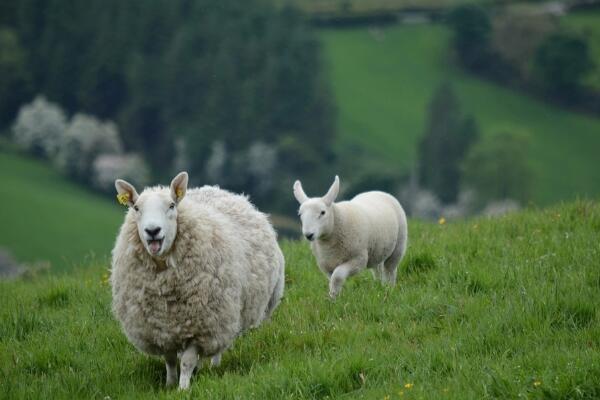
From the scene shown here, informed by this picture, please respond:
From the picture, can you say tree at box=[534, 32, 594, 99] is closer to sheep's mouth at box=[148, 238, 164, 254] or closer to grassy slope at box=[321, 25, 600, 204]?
Answer: grassy slope at box=[321, 25, 600, 204]

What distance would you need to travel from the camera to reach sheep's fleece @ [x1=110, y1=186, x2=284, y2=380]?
6820 millimetres

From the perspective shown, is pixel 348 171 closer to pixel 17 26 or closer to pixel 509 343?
pixel 17 26

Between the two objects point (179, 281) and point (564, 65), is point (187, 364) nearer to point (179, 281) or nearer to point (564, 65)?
point (179, 281)

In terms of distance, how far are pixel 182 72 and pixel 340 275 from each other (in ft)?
316

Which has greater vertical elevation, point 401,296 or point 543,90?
point 401,296

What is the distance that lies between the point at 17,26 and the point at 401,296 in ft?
359

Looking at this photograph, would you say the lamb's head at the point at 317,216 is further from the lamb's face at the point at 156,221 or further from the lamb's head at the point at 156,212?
the lamb's face at the point at 156,221

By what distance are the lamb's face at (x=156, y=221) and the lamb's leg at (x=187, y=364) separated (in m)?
0.75

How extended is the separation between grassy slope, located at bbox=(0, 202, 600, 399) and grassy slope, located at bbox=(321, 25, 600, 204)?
71.8 metres

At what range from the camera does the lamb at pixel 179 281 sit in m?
6.80

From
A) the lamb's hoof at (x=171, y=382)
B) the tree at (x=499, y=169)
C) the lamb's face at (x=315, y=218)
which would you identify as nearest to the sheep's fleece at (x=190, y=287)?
the lamb's hoof at (x=171, y=382)

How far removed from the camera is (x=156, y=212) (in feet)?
22.3

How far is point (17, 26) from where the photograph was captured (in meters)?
110

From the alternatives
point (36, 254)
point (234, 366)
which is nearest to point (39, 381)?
point (234, 366)
